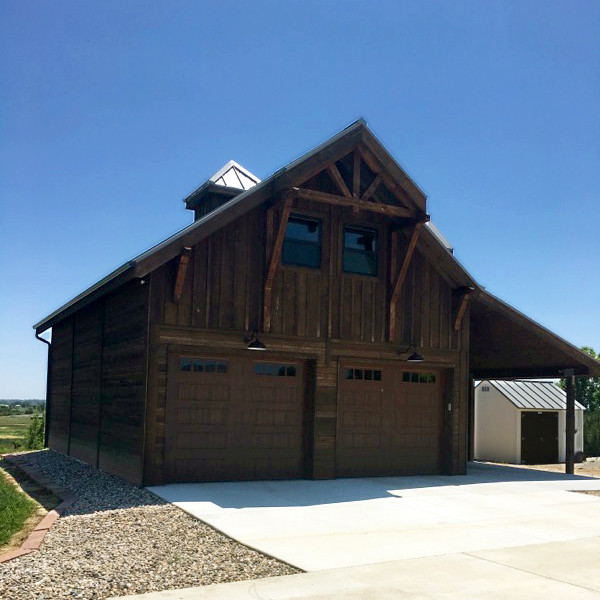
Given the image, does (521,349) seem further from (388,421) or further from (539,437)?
(539,437)

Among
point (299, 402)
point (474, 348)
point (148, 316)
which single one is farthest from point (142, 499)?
point (474, 348)

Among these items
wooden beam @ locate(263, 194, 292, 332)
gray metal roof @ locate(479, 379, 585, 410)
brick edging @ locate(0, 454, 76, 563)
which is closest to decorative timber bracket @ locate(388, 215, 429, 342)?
wooden beam @ locate(263, 194, 292, 332)

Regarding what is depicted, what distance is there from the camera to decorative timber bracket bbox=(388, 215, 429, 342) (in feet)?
49.1

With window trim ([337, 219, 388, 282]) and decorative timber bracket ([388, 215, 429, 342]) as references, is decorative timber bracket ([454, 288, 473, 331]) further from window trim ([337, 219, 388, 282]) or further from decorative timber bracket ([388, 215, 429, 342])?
window trim ([337, 219, 388, 282])

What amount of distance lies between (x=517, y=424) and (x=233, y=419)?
13.1 meters

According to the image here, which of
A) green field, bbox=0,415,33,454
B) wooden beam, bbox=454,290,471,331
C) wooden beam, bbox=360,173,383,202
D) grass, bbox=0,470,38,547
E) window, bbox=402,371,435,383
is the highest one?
wooden beam, bbox=360,173,383,202

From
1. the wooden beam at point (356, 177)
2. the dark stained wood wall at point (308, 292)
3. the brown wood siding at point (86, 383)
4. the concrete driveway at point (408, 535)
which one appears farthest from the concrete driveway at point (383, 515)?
the wooden beam at point (356, 177)

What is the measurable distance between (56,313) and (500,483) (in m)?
11.3

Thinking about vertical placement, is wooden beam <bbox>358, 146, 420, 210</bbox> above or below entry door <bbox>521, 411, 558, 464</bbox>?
above

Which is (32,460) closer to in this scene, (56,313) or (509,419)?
(56,313)

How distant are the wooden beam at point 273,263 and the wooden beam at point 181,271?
1.60 meters

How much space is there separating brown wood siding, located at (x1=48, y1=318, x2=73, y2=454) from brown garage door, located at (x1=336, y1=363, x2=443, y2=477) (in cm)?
800

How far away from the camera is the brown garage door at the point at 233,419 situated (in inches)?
511

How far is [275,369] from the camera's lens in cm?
1409
